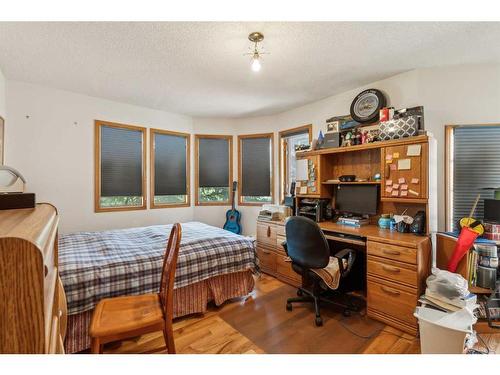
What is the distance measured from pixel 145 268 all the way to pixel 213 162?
107 inches

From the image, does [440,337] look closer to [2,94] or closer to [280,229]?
[280,229]

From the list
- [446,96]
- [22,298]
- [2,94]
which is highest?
[2,94]

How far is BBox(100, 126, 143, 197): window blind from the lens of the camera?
135 inches

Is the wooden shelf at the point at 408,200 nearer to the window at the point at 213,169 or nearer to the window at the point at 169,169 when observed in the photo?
the window at the point at 213,169

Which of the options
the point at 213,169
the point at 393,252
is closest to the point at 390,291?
the point at 393,252

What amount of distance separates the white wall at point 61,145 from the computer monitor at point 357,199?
10.3ft

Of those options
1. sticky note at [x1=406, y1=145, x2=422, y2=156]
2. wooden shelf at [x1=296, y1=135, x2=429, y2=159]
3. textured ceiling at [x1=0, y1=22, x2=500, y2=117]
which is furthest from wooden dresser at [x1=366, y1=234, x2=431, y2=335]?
textured ceiling at [x1=0, y1=22, x2=500, y2=117]

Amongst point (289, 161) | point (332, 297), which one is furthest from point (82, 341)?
point (289, 161)

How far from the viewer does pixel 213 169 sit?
4395 mm

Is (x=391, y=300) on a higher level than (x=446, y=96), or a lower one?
lower

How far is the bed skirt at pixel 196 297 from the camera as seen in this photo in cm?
168

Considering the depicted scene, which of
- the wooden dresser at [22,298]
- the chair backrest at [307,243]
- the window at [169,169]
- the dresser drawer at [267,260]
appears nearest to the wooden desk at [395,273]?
the chair backrest at [307,243]

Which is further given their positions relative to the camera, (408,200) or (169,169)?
(169,169)
